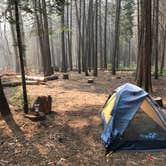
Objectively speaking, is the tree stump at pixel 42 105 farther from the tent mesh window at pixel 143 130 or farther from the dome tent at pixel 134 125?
the tent mesh window at pixel 143 130

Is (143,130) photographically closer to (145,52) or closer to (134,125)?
(134,125)

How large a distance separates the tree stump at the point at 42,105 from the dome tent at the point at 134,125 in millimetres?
Result: 1940

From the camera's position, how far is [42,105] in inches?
277

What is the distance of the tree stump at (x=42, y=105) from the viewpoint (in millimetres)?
6891

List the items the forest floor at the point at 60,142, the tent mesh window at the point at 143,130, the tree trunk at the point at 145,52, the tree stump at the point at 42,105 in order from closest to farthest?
the forest floor at the point at 60,142 → the tent mesh window at the point at 143,130 → the tree stump at the point at 42,105 → the tree trunk at the point at 145,52

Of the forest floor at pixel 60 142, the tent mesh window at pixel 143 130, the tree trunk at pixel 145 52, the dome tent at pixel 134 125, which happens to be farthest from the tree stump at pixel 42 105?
the tree trunk at pixel 145 52

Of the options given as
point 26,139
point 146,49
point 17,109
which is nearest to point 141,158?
point 26,139

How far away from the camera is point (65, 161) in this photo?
4902mm

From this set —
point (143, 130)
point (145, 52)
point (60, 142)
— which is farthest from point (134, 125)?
point (145, 52)

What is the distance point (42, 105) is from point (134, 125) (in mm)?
2450

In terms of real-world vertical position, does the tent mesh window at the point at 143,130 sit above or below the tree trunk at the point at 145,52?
below

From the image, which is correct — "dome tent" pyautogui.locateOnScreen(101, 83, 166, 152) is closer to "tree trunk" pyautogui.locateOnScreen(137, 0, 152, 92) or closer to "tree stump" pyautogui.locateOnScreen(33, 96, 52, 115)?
"tree stump" pyautogui.locateOnScreen(33, 96, 52, 115)

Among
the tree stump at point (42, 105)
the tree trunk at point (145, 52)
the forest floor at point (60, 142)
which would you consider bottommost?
the forest floor at point (60, 142)

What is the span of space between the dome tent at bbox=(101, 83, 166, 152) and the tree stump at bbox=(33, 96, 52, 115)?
1.94m
